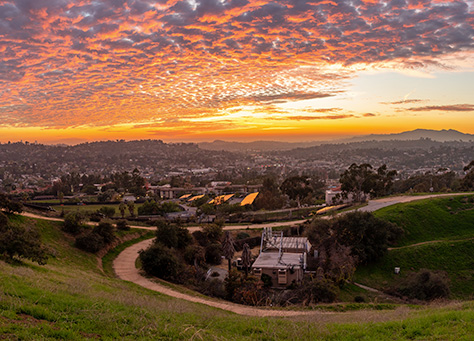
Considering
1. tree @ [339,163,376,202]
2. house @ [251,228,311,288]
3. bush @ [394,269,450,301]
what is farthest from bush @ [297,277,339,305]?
tree @ [339,163,376,202]

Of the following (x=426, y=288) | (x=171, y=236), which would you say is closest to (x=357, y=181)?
(x=426, y=288)

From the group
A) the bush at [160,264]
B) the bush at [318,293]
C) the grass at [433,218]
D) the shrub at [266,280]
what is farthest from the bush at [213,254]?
the grass at [433,218]

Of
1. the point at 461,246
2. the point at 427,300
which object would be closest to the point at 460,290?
the point at 427,300

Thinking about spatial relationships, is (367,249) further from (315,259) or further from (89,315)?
(89,315)

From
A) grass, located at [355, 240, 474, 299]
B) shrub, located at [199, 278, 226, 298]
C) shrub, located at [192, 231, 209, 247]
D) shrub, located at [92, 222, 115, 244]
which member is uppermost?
shrub, located at [92, 222, 115, 244]

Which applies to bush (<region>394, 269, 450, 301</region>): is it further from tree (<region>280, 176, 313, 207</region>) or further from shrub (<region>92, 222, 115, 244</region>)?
tree (<region>280, 176, 313, 207</region>)

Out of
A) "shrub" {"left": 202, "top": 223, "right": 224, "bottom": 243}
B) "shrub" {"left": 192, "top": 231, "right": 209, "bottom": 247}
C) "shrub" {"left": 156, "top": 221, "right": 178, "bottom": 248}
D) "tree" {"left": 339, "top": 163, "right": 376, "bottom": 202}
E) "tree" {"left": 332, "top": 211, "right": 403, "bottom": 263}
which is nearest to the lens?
"tree" {"left": 332, "top": 211, "right": 403, "bottom": 263}
